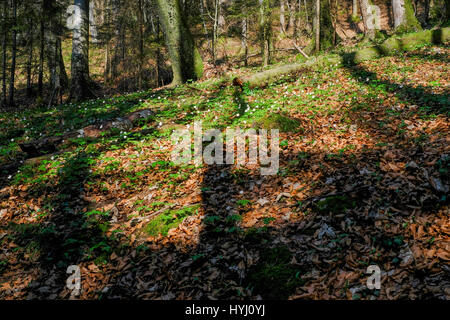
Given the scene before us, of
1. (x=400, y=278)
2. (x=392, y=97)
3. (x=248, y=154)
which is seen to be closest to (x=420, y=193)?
(x=400, y=278)

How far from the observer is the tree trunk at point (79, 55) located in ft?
44.4

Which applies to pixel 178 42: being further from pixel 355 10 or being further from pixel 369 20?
pixel 355 10

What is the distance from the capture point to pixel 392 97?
720 cm

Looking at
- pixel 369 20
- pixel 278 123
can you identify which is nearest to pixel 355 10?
pixel 369 20

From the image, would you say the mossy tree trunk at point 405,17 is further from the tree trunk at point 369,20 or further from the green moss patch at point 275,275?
the green moss patch at point 275,275

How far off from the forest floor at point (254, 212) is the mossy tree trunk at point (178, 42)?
6896mm

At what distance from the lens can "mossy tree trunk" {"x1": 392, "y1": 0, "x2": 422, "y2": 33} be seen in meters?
15.5

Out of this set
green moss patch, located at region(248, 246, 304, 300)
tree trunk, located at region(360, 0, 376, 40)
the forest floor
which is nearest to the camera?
green moss patch, located at region(248, 246, 304, 300)

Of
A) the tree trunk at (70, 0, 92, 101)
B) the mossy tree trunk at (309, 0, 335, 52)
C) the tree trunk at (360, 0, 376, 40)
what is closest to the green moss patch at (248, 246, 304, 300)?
the tree trunk at (70, 0, 92, 101)

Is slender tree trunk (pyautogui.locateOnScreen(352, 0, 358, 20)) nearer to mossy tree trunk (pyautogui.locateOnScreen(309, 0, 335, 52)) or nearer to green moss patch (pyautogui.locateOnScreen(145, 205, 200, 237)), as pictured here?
mossy tree trunk (pyautogui.locateOnScreen(309, 0, 335, 52))

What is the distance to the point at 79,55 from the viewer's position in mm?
13617

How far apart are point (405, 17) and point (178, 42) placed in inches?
532

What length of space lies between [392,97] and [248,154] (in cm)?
453

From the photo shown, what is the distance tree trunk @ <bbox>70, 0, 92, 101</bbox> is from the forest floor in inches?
270
